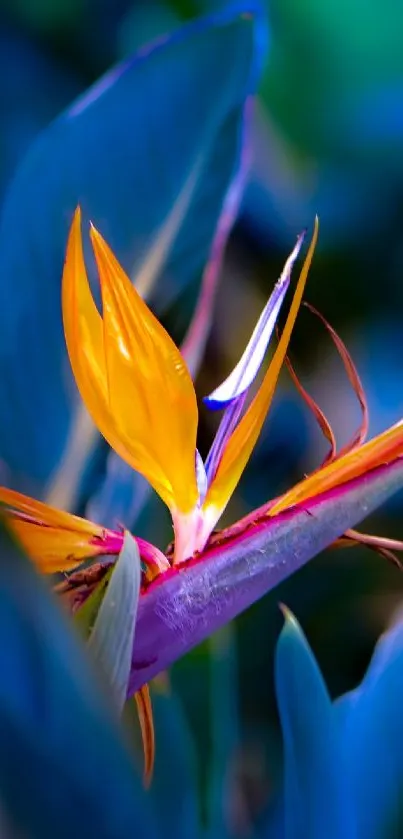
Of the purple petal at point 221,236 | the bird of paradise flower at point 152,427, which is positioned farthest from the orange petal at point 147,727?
the purple petal at point 221,236

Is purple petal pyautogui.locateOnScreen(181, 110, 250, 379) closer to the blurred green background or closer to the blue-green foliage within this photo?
the blurred green background

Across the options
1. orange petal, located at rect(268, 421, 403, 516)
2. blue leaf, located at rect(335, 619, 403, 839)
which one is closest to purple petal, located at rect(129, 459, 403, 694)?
orange petal, located at rect(268, 421, 403, 516)

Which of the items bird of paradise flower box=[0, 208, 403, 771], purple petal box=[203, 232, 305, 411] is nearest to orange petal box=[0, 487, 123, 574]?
bird of paradise flower box=[0, 208, 403, 771]

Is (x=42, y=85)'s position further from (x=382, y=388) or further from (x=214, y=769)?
(x=214, y=769)

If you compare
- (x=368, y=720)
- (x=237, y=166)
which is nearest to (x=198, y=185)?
(x=237, y=166)

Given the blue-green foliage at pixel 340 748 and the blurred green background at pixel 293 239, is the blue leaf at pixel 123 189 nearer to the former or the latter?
the blurred green background at pixel 293 239

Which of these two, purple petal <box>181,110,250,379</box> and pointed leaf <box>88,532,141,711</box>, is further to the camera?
purple petal <box>181,110,250,379</box>

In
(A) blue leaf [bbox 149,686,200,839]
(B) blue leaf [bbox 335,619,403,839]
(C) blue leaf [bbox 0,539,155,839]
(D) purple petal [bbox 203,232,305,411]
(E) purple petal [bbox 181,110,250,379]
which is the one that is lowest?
(B) blue leaf [bbox 335,619,403,839]

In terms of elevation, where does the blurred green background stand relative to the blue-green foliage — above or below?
above
